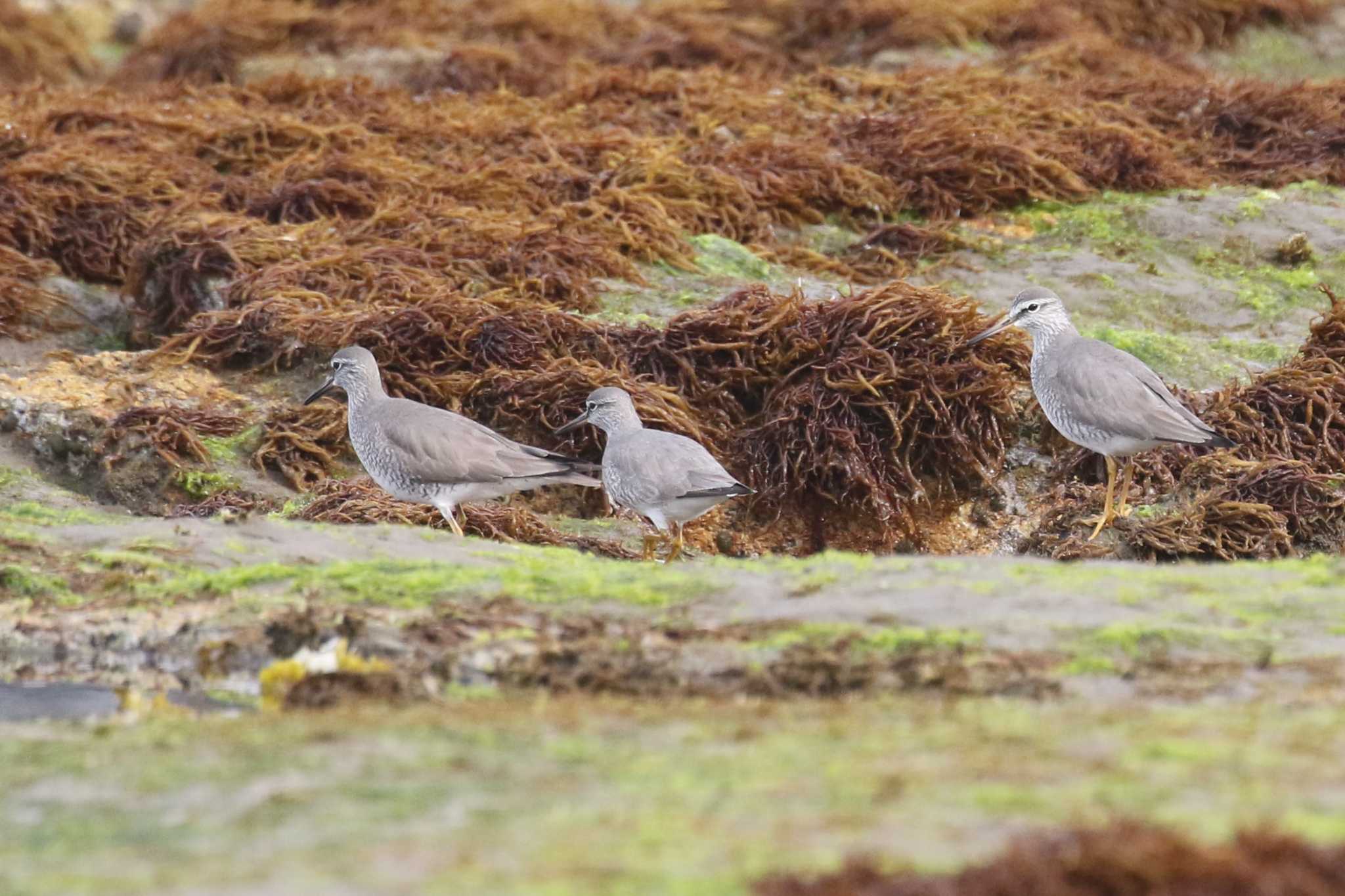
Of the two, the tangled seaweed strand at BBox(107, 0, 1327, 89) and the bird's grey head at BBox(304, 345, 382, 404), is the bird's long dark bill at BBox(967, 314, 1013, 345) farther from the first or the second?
the tangled seaweed strand at BBox(107, 0, 1327, 89)

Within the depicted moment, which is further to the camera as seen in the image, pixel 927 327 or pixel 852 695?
pixel 927 327

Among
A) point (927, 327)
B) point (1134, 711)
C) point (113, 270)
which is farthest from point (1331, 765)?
point (113, 270)

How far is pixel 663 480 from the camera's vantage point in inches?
277

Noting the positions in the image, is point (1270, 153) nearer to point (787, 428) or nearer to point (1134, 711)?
point (787, 428)

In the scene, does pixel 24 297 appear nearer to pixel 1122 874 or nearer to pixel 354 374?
pixel 354 374

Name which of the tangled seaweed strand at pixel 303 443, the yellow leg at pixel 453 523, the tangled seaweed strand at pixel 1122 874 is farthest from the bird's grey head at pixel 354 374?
the tangled seaweed strand at pixel 1122 874

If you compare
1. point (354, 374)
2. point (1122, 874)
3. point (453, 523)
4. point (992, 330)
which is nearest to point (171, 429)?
point (354, 374)

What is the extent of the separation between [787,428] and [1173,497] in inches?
72.8

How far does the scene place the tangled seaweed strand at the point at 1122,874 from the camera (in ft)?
9.76

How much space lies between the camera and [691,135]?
12070 millimetres

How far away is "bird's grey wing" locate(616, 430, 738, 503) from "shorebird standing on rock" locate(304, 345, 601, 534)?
0.21 m

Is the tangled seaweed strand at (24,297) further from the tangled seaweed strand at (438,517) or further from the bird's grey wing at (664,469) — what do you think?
the bird's grey wing at (664,469)

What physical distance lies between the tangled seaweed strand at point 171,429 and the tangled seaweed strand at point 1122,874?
573 cm

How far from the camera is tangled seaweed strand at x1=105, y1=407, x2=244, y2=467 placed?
8164 millimetres
